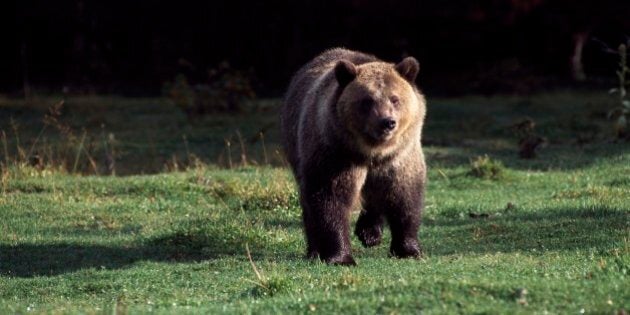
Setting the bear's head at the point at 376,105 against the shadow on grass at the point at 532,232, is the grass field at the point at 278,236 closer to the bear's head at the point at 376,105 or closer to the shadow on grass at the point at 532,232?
the shadow on grass at the point at 532,232

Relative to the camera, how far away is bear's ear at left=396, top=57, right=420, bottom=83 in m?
10.5

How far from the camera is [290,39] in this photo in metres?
30.9

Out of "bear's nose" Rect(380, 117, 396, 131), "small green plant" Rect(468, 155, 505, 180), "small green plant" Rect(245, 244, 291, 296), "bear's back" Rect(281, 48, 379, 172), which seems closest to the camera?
"small green plant" Rect(245, 244, 291, 296)

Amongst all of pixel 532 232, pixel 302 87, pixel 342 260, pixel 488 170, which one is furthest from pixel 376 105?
pixel 488 170

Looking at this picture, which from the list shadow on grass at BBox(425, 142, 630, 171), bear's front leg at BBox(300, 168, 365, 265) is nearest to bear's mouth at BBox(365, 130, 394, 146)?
bear's front leg at BBox(300, 168, 365, 265)

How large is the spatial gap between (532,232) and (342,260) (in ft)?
7.11

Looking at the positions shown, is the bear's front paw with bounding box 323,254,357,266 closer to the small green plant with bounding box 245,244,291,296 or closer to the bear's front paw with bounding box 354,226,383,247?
the bear's front paw with bounding box 354,226,383,247

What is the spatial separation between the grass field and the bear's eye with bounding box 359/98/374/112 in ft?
3.85

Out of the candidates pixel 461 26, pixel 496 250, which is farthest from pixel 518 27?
pixel 496 250

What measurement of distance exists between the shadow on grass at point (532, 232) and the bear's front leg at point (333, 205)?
1054 millimetres

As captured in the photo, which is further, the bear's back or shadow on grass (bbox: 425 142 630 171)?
shadow on grass (bbox: 425 142 630 171)

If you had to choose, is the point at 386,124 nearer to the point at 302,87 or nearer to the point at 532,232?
the point at 302,87

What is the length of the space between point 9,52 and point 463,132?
1382cm

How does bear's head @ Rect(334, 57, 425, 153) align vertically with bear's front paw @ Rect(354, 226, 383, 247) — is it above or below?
above
